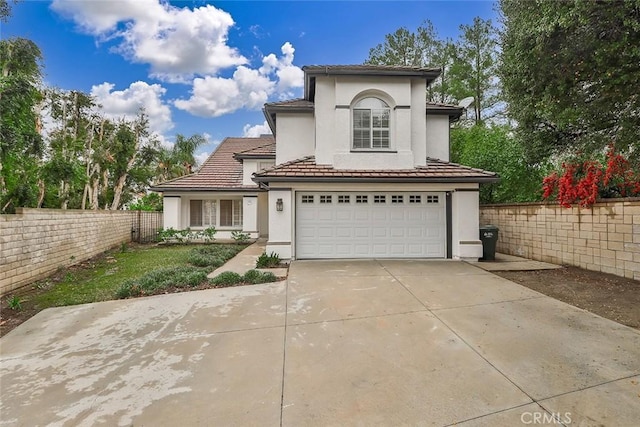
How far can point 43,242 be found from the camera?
802cm

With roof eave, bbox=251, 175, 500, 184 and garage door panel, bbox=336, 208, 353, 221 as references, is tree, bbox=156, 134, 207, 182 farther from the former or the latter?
garage door panel, bbox=336, 208, 353, 221

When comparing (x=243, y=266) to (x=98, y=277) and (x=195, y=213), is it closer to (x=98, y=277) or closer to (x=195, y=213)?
(x=98, y=277)

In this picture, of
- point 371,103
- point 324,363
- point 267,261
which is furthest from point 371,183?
point 324,363

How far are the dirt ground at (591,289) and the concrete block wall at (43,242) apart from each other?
11.6 metres

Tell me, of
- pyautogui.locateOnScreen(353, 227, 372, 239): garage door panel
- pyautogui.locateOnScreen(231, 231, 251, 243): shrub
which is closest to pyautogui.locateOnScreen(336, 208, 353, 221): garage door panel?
pyautogui.locateOnScreen(353, 227, 372, 239): garage door panel

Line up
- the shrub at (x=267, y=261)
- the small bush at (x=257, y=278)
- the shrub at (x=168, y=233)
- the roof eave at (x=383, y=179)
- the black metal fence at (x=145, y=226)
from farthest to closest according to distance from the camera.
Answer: the black metal fence at (x=145, y=226)
the shrub at (x=168, y=233)
the roof eave at (x=383, y=179)
the shrub at (x=267, y=261)
the small bush at (x=257, y=278)

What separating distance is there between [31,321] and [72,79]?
1939 cm

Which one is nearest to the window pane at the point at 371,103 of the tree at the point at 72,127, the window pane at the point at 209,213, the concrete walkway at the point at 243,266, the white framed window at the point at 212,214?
the concrete walkway at the point at 243,266

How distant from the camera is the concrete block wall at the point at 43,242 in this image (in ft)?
21.6

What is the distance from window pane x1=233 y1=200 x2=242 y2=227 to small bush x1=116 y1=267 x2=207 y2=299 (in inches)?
336

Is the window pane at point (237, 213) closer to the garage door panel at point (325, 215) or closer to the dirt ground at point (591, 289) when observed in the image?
the garage door panel at point (325, 215)

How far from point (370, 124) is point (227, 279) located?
701 centimetres

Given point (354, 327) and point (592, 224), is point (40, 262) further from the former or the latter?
point (592, 224)

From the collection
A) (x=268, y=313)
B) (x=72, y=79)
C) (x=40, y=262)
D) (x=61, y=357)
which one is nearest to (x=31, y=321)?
(x=61, y=357)
